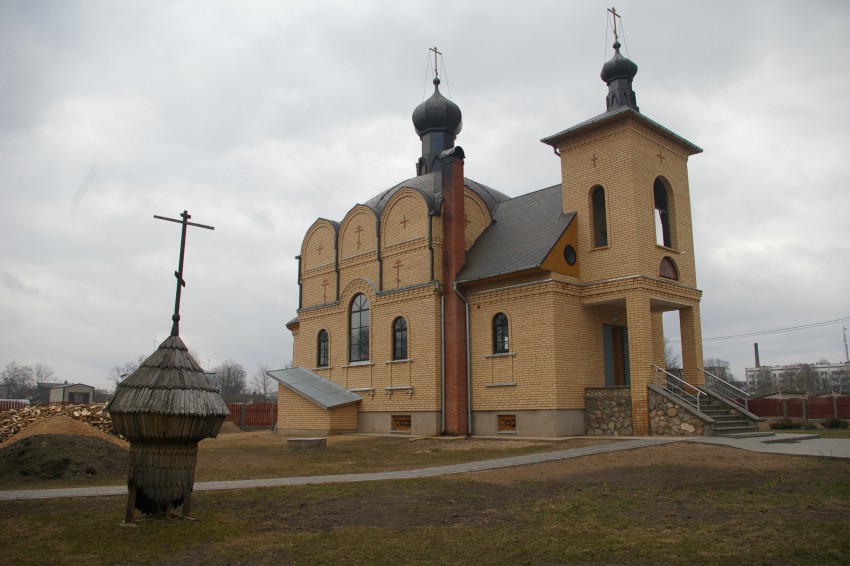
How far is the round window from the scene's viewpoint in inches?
750

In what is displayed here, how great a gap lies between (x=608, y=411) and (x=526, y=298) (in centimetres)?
375

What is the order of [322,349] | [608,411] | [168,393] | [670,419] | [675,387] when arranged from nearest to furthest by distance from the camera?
[168,393] < [670,419] < [675,387] < [608,411] < [322,349]

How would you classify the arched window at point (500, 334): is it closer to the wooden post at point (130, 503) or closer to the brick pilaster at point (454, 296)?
the brick pilaster at point (454, 296)

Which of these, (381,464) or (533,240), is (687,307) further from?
(381,464)

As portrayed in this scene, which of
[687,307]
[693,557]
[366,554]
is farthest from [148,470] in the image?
[687,307]

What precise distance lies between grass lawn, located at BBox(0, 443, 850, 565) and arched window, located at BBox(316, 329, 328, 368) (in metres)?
15.5

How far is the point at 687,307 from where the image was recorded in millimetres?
19797

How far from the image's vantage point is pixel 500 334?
19781mm

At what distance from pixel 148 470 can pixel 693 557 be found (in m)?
5.72

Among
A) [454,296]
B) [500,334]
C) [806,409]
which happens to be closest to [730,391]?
[500,334]

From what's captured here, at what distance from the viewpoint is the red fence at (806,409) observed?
26.9 metres

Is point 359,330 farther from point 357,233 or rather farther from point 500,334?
point 500,334

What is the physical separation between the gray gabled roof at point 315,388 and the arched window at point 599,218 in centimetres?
958

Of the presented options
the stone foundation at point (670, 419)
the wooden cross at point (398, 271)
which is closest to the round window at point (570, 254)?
the stone foundation at point (670, 419)
